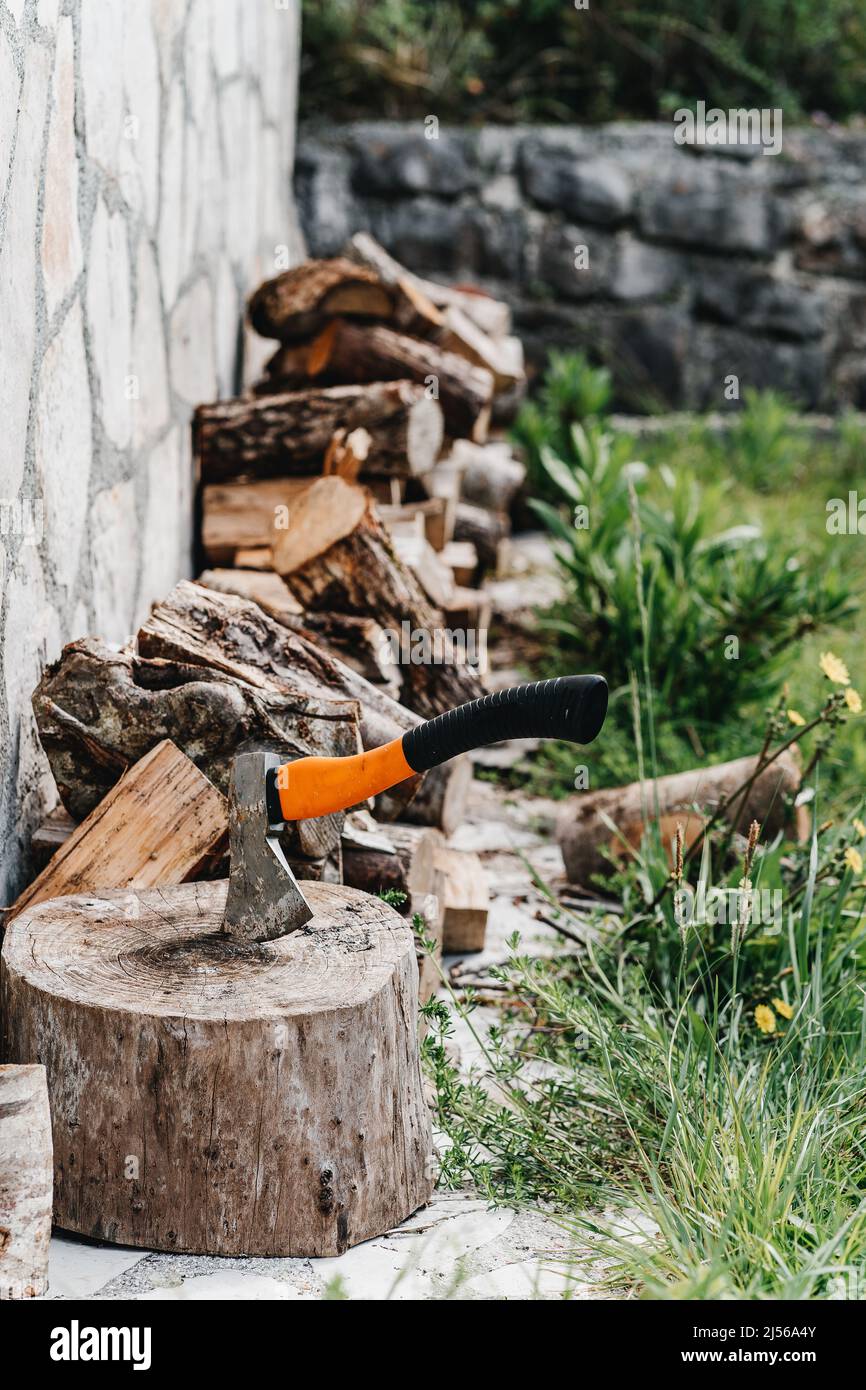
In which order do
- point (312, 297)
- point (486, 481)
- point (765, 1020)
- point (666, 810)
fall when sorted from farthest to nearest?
point (486, 481), point (312, 297), point (666, 810), point (765, 1020)

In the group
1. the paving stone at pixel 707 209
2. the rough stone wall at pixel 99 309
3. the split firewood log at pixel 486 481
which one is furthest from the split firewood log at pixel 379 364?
the paving stone at pixel 707 209

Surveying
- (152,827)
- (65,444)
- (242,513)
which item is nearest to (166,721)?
(152,827)

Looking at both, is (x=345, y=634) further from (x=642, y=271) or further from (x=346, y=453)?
(x=642, y=271)

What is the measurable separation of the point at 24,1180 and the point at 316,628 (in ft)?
5.01

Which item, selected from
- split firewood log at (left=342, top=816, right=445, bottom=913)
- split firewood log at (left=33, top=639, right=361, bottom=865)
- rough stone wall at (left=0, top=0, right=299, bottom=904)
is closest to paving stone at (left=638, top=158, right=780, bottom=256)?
rough stone wall at (left=0, top=0, right=299, bottom=904)

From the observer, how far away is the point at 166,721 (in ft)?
6.81

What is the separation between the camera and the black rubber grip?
4.85ft

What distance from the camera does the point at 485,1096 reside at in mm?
1899

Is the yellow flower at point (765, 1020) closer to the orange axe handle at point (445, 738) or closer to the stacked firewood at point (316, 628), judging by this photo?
the stacked firewood at point (316, 628)

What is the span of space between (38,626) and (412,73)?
16.4ft

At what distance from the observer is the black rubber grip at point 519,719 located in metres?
1.48

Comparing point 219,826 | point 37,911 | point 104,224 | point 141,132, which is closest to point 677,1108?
point 219,826

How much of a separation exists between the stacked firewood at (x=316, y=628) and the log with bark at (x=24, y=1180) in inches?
18.3
